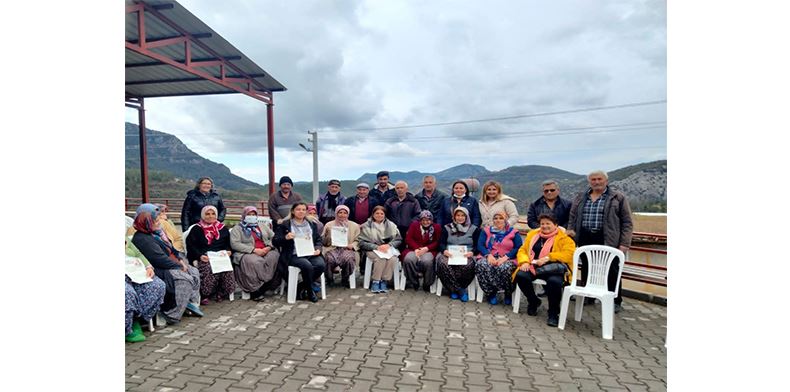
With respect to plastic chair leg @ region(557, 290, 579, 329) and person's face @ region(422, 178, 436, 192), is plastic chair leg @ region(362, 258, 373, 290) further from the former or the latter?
plastic chair leg @ region(557, 290, 579, 329)

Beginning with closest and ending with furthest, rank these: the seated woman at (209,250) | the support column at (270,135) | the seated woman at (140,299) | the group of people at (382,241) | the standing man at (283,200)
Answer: the seated woman at (140,299), the group of people at (382,241), the seated woman at (209,250), the standing man at (283,200), the support column at (270,135)

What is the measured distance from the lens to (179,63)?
7.89 m

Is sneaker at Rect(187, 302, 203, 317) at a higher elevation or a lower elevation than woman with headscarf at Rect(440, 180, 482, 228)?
lower

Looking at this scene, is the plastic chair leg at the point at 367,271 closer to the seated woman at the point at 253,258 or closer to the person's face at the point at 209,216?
the seated woman at the point at 253,258

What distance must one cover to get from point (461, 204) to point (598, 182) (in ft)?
5.47

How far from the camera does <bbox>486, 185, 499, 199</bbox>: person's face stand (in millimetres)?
5520

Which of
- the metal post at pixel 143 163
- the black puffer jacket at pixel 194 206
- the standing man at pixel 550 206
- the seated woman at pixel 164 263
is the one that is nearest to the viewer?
the seated woman at pixel 164 263

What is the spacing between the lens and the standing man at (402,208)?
235 inches

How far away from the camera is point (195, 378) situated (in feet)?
9.59

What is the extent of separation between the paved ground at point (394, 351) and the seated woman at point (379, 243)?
699 millimetres

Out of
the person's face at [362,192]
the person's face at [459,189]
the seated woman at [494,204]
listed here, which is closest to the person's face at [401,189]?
the person's face at [362,192]

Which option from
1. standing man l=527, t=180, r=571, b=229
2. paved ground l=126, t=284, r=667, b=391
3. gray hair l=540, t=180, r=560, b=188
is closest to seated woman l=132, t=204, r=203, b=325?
paved ground l=126, t=284, r=667, b=391

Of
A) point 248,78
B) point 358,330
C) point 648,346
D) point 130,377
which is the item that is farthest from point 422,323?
point 248,78

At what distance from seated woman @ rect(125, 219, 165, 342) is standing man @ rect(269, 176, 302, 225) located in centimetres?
195
